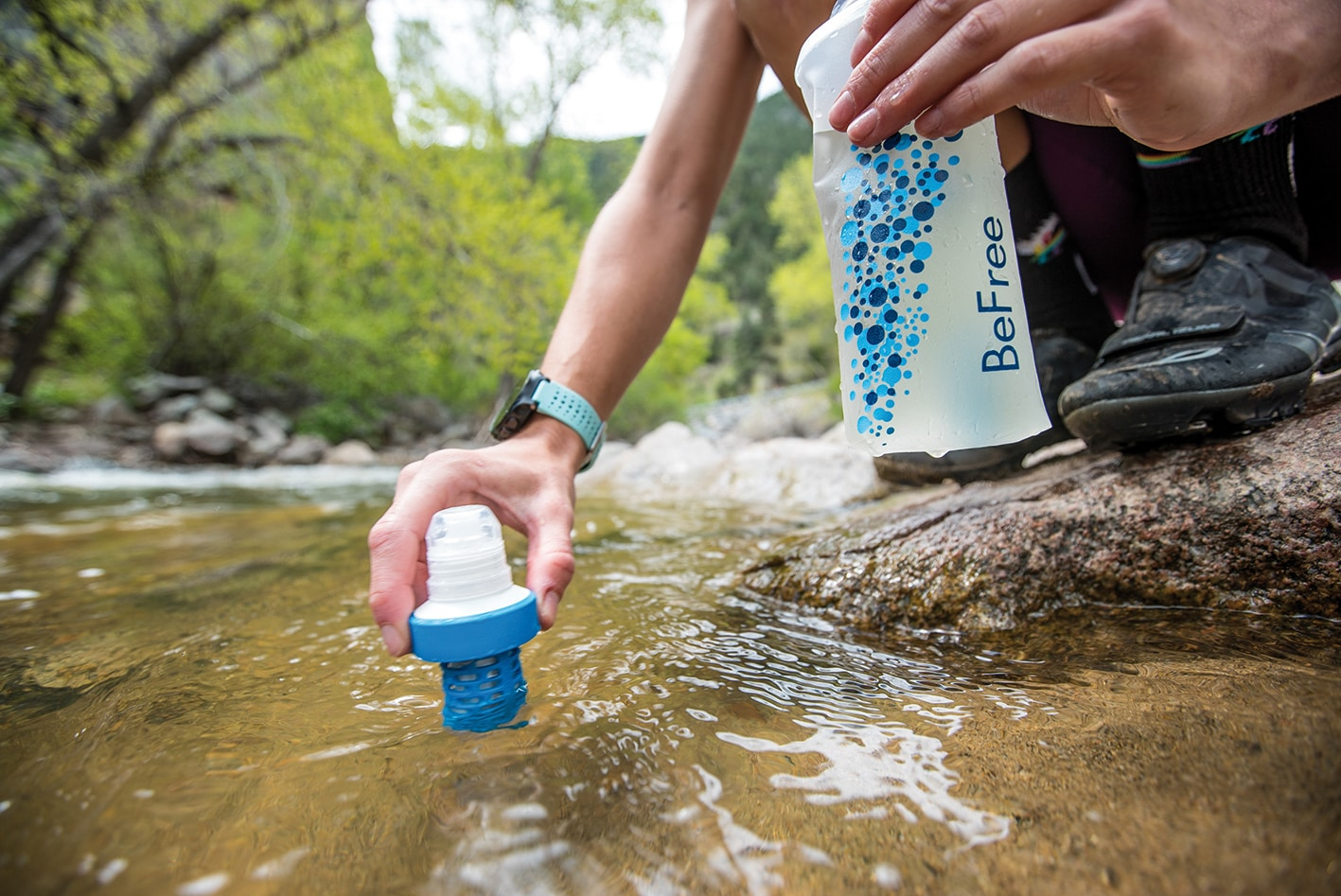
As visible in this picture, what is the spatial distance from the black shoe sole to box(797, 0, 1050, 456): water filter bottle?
13.4 inches

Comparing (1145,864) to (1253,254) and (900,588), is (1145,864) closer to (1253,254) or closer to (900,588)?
(900,588)

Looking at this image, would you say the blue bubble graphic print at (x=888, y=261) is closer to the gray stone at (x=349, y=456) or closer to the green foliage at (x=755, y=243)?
the gray stone at (x=349, y=456)

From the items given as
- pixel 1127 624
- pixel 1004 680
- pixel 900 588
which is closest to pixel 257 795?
pixel 1004 680

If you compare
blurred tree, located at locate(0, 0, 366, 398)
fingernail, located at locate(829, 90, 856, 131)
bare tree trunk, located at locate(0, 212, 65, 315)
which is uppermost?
blurred tree, located at locate(0, 0, 366, 398)

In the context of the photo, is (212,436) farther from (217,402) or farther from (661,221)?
(661,221)

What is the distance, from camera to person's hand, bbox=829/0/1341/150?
682 mm

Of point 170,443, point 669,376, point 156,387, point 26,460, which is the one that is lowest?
point 26,460

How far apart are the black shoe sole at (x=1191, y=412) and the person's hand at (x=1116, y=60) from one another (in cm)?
56

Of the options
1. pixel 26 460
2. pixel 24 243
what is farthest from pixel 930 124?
pixel 24 243

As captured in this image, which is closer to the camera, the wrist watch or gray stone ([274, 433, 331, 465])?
the wrist watch

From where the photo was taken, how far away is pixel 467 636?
771 millimetres

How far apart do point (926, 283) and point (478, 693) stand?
0.90m

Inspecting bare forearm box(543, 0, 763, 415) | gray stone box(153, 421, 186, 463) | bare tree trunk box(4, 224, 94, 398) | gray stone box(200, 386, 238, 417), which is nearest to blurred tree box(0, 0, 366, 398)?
bare tree trunk box(4, 224, 94, 398)

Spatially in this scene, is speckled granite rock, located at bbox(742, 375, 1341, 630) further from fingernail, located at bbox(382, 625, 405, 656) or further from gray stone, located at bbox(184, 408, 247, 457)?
gray stone, located at bbox(184, 408, 247, 457)
